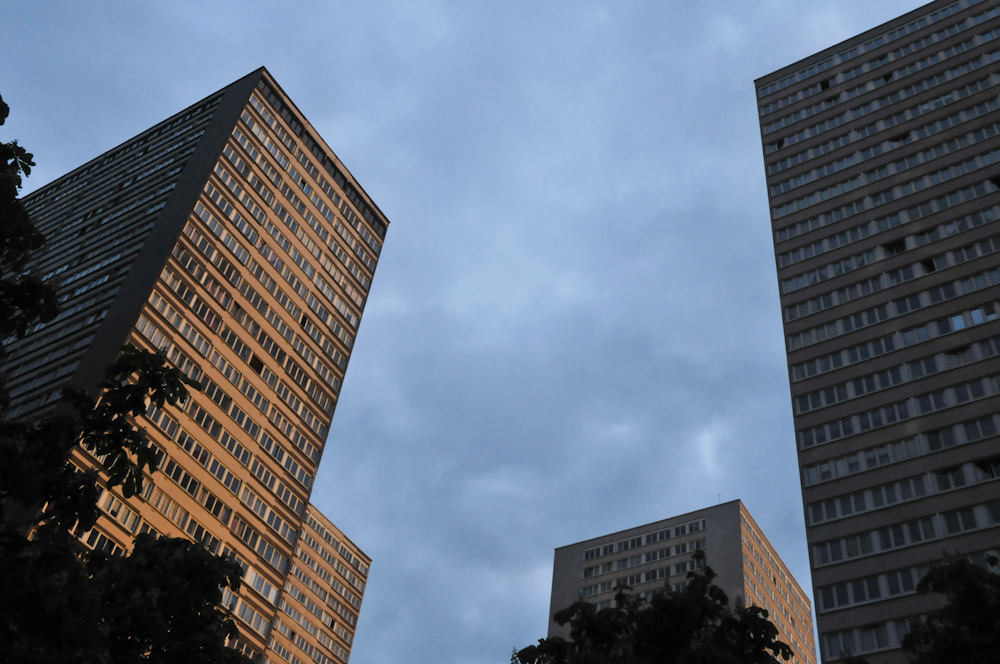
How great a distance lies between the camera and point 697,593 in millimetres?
30906

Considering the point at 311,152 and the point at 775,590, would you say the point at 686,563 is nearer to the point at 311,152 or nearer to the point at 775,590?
the point at 775,590

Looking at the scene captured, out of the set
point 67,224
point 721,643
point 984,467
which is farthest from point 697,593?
point 67,224

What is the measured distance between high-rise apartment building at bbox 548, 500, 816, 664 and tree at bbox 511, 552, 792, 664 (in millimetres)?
97694

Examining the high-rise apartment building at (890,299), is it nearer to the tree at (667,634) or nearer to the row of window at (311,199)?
the tree at (667,634)

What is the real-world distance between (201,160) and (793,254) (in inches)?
2335

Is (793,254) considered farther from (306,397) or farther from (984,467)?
(306,397)

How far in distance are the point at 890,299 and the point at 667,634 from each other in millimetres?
52369

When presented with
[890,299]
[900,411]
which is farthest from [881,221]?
[900,411]

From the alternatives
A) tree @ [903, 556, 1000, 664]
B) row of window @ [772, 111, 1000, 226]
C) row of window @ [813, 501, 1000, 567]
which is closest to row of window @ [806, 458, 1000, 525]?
row of window @ [813, 501, 1000, 567]

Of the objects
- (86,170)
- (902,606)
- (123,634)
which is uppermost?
(86,170)

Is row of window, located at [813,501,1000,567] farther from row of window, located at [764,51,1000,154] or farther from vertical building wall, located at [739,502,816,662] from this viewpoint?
vertical building wall, located at [739,502,816,662]

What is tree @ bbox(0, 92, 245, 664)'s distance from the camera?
15.8 meters

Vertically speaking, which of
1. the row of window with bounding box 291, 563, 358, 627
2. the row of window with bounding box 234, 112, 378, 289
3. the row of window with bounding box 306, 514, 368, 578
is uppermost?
the row of window with bounding box 234, 112, 378, 289

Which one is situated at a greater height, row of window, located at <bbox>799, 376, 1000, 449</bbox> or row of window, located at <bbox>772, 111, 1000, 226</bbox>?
row of window, located at <bbox>772, 111, 1000, 226</bbox>
